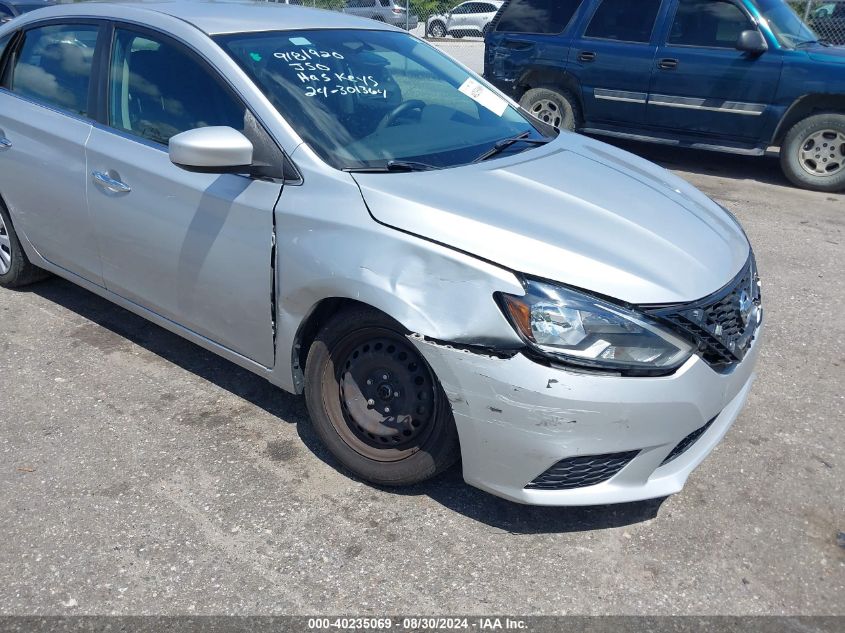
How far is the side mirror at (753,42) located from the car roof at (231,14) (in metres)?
4.79

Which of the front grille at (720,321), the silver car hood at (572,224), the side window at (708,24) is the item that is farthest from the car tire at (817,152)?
the front grille at (720,321)

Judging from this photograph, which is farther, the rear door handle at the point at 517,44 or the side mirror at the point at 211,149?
the rear door handle at the point at 517,44

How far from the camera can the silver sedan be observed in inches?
101

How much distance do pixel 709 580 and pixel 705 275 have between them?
1.05m

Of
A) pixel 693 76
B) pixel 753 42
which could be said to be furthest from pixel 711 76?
pixel 753 42

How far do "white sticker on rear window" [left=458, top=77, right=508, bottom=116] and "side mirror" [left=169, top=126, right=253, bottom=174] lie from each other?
1.38 m

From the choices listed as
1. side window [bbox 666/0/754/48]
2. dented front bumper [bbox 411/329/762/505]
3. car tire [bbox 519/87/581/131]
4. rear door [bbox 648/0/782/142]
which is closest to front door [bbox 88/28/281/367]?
dented front bumper [bbox 411/329/762/505]

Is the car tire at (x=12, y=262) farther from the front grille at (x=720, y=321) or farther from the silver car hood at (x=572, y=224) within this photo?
the front grille at (x=720, y=321)

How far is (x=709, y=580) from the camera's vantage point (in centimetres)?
269

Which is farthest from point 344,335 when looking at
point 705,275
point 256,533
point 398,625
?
point 705,275

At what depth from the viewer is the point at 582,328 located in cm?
254

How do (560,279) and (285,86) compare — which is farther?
(285,86)

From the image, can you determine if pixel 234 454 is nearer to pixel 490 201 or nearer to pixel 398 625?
pixel 398 625

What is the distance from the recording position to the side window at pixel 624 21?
827cm
